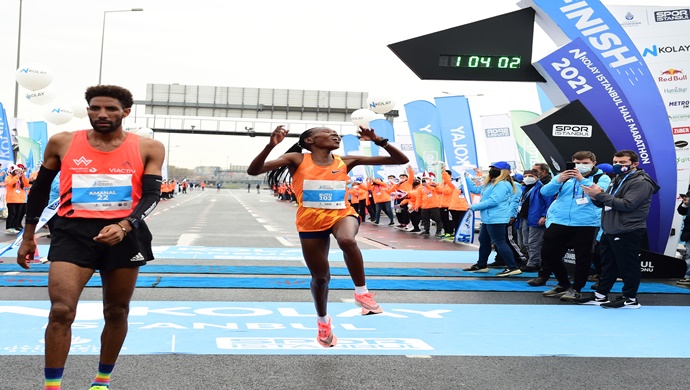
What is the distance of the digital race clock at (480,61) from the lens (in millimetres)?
12295

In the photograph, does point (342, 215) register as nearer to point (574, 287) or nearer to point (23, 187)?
point (574, 287)

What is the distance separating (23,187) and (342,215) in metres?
15.0

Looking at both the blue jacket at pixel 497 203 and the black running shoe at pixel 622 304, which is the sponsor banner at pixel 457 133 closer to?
the blue jacket at pixel 497 203

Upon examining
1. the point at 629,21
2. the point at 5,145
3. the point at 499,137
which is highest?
the point at 629,21

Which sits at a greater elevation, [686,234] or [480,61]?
[480,61]

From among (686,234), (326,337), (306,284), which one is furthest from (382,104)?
(326,337)

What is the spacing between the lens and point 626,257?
8.43 metres

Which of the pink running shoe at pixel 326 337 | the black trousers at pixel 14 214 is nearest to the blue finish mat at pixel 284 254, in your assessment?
the black trousers at pixel 14 214

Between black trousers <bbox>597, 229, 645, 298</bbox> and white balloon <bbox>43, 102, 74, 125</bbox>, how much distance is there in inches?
869

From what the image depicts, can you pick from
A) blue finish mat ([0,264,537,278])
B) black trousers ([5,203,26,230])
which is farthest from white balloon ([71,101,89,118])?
blue finish mat ([0,264,537,278])

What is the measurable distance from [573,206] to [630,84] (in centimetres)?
368

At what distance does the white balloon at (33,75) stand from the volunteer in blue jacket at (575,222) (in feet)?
59.7

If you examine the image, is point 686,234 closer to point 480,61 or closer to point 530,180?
point 530,180

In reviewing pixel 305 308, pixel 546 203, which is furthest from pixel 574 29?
pixel 305 308
